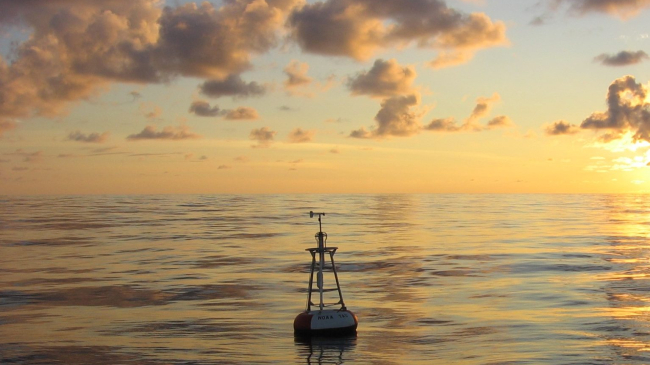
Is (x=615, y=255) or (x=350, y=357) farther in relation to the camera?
(x=615, y=255)

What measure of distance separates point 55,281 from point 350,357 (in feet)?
109

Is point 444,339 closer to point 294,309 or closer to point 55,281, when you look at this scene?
point 294,309

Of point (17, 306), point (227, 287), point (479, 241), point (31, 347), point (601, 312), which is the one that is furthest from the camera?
point (479, 241)

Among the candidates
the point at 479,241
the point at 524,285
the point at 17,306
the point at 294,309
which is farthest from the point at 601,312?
the point at 479,241

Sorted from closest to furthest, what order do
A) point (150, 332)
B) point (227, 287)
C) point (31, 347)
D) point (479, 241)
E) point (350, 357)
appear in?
point (350, 357) < point (31, 347) < point (150, 332) < point (227, 287) < point (479, 241)

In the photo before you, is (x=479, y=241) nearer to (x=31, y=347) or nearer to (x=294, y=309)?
(x=294, y=309)

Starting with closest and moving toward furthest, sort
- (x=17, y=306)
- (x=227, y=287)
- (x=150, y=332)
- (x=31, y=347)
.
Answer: (x=31, y=347) < (x=150, y=332) < (x=17, y=306) < (x=227, y=287)

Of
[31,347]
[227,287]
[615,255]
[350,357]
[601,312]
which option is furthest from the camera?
[615,255]

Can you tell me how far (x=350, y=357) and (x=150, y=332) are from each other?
11466 mm

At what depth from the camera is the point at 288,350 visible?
30406 mm

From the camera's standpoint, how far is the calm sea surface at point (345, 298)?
30.2 m

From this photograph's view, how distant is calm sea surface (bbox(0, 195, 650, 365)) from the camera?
30172 millimetres

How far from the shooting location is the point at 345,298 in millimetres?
45188

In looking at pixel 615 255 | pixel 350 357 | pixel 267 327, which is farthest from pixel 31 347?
pixel 615 255
